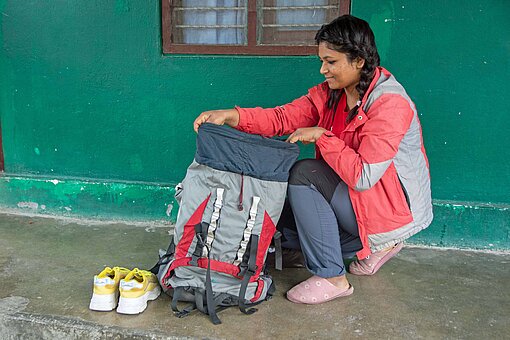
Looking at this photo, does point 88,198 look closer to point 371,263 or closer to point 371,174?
point 371,263

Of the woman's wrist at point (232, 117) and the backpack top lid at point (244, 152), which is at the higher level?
the woman's wrist at point (232, 117)

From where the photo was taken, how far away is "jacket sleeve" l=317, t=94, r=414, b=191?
2244mm

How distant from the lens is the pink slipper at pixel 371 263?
279 cm

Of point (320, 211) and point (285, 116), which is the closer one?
point (320, 211)

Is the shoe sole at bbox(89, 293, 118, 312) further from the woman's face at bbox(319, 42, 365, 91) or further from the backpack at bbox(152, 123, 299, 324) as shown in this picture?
the woman's face at bbox(319, 42, 365, 91)

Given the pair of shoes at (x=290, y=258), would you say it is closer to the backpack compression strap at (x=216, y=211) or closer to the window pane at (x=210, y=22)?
the backpack compression strap at (x=216, y=211)

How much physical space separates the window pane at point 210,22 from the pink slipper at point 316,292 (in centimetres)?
159

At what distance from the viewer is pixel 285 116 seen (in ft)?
9.12

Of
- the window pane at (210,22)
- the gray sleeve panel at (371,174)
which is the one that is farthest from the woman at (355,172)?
the window pane at (210,22)

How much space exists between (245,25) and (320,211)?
57.1 inches

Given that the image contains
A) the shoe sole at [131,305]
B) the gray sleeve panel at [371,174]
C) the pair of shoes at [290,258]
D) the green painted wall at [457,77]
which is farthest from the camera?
the green painted wall at [457,77]

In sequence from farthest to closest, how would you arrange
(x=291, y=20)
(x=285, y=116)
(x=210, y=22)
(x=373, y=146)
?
(x=210, y=22), (x=291, y=20), (x=285, y=116), (x=373, y=146)

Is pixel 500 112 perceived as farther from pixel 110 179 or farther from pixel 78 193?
pixel 78 193

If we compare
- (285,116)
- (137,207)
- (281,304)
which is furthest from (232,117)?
(137,207)
